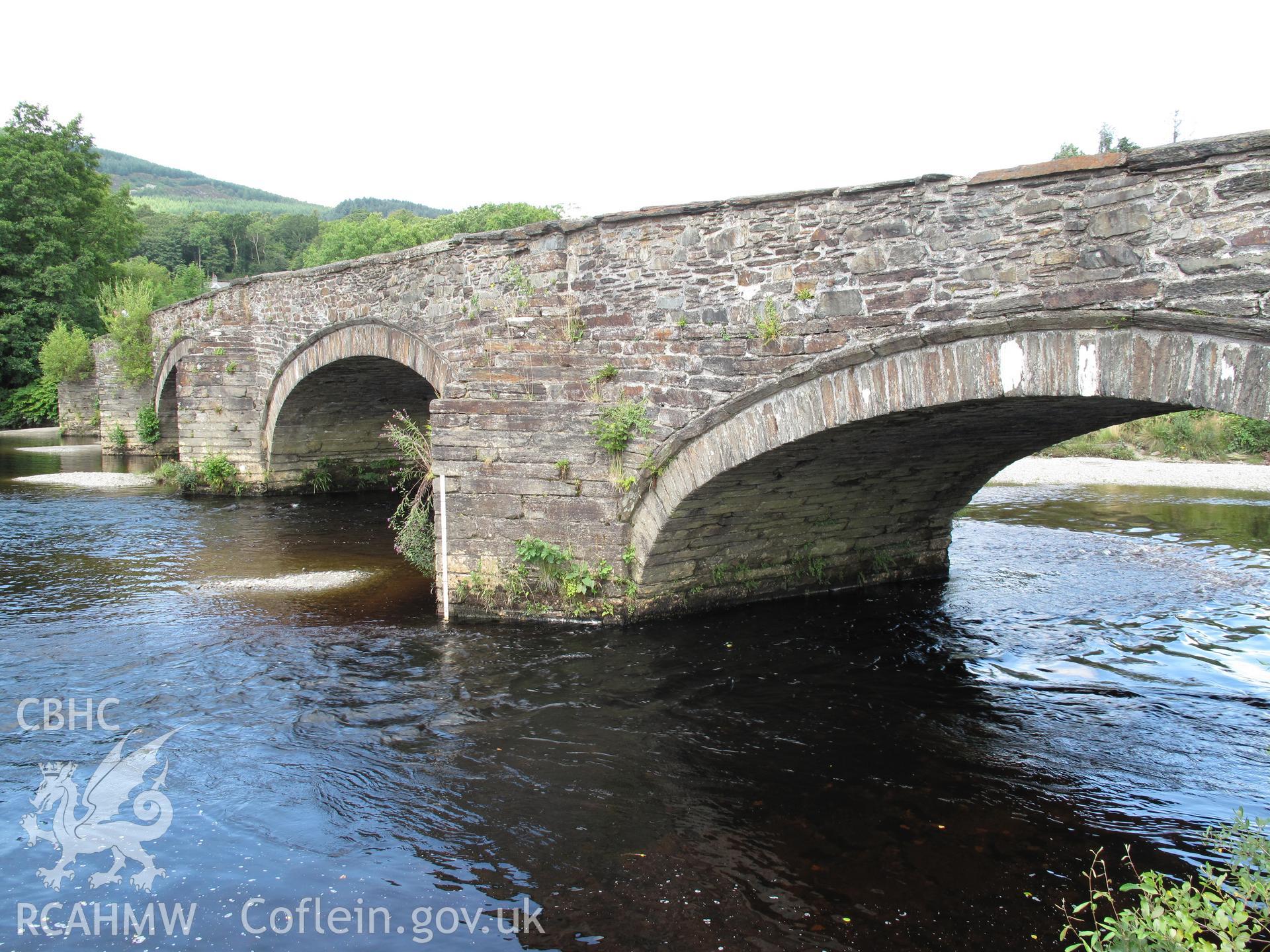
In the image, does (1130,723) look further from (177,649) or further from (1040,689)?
(177,649)

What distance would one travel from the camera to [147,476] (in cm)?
1905

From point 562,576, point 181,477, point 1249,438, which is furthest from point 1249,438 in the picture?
point 181,477

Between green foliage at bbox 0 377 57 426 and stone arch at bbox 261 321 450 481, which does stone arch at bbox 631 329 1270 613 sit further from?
green foliage at bbox 0 377 57 426

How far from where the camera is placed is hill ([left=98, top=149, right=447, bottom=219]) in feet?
378

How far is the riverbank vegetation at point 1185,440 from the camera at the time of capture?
62.7ft

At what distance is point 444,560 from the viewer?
810 cm

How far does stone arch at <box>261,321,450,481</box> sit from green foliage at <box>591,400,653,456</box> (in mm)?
2893

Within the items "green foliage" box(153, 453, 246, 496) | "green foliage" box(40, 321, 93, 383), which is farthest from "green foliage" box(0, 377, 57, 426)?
"green foliage" box(153, 453, 246, 496)

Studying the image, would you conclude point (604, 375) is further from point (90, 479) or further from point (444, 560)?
point (90, 479)

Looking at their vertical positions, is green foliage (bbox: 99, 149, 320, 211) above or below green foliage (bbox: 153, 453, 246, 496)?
above

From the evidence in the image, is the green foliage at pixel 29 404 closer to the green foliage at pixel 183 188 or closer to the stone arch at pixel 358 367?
the stone arch at pixel 358 367

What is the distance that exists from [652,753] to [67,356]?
30.1 metres

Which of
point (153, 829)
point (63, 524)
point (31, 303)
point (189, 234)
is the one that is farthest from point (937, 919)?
point (189, 234)

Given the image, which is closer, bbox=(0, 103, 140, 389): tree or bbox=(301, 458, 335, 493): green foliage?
bbox=(301, 458, 335, 493): green foliage
